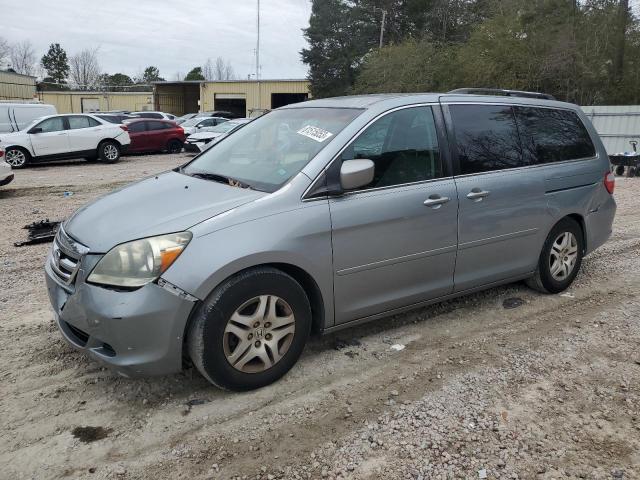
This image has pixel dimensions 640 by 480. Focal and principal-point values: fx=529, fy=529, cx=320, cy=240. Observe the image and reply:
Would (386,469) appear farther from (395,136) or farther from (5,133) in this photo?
(5,133)

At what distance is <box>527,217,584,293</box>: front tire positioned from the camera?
15.5 feet

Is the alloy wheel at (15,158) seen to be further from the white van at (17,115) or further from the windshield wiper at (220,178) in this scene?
the windshield wiper at (220,178)

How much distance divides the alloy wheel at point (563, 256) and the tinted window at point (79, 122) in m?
15.4

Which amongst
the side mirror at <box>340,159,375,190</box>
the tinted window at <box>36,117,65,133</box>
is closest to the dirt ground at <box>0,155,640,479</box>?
the side mirror at <box>340,159,375,190</box>

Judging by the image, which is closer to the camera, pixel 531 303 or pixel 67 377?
Result: pixel 67 377

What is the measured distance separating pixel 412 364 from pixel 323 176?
1.41 m

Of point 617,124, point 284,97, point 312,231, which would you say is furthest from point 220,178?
point 284,97

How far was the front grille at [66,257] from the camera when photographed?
304cm

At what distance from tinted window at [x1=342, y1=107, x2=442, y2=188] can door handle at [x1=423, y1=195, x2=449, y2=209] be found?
0.52 feet

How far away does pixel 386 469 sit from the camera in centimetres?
259

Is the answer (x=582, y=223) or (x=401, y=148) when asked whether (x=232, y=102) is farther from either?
(x=401, y=148)

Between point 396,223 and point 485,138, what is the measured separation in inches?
49.1

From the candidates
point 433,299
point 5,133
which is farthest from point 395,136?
point 5,133

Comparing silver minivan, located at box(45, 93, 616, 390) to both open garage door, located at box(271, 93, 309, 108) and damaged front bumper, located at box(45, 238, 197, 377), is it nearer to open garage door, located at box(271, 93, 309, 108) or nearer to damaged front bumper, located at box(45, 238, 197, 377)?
damaged front bumper, located at box(45, 238, 197, 377)
